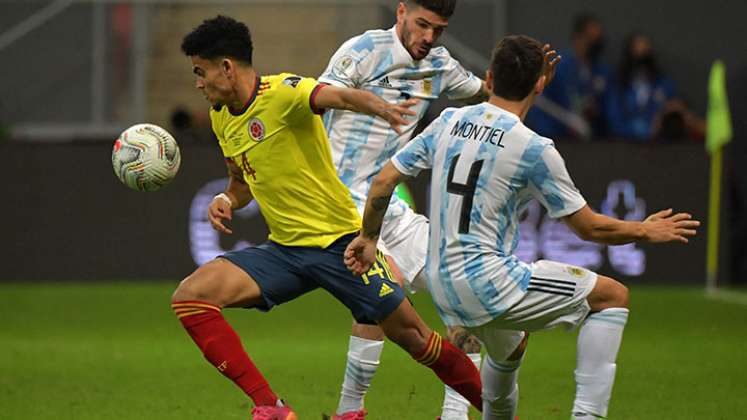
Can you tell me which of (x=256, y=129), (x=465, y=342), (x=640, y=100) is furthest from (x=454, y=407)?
(x=640, y=100)

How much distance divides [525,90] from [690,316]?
23.5ft

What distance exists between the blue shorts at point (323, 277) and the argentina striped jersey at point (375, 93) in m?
0.82

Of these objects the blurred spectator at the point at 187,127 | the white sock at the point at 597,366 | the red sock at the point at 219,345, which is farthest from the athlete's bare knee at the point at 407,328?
the blurred spectator at the point at 187,127

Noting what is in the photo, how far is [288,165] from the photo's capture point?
6750 mm

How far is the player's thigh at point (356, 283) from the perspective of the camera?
6664mm

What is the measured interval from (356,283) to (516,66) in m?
1.42

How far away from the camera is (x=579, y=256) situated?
14734 millimetres

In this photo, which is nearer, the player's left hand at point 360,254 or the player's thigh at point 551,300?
the player's thigh at point 551,300

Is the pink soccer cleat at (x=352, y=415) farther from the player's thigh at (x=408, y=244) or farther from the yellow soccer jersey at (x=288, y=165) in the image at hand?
the yellow soccer jersey at (x=288, y=165)

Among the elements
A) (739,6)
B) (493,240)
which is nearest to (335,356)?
(493,240)

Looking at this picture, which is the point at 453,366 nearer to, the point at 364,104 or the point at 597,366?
the point at 597,366

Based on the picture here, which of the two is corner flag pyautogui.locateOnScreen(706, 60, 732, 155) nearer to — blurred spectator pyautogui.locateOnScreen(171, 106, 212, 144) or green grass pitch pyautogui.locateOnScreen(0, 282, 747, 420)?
green grass pitch pyautogui.locateOnScreen(0, 282, 747, 420)

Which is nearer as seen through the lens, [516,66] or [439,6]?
[516,66]

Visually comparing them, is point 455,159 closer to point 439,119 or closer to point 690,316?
point 439,119
